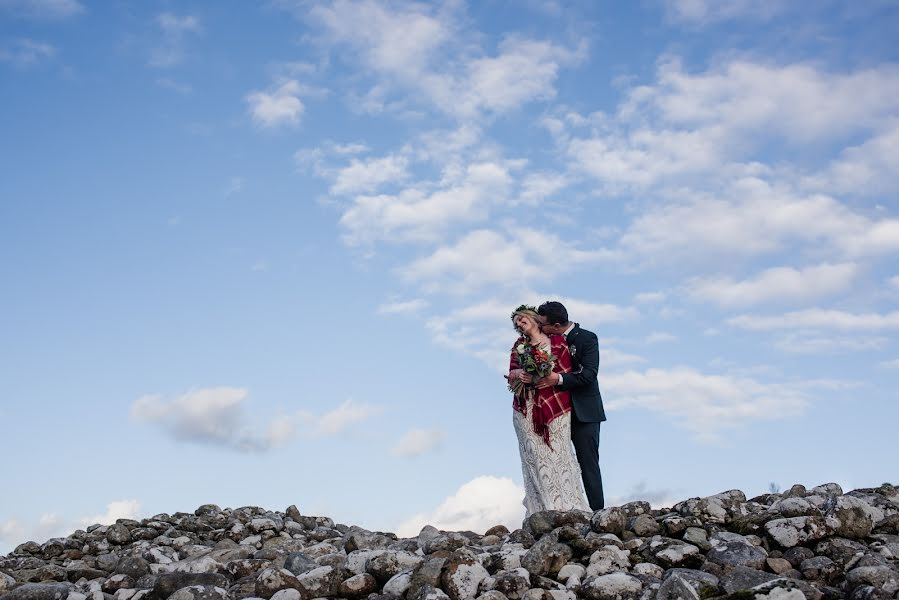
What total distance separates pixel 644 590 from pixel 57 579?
24.9ft

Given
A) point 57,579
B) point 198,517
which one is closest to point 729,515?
point 57,579

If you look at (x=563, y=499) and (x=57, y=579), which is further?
(x=563, y=499)

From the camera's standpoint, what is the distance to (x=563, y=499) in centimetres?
1198

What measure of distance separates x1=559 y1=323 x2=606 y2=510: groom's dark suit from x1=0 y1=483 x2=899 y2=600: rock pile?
170 cm

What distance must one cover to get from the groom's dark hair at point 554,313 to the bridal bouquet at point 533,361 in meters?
0.45

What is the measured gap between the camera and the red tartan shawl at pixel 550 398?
1211 cm

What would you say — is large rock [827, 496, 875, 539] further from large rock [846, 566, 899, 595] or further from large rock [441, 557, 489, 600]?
large rock [441, 557, 489, 600]

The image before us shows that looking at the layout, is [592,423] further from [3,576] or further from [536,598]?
[3,576]

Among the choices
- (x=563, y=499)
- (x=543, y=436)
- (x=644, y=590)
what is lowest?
(x=644, y=590)

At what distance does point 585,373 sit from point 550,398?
0.60 metres

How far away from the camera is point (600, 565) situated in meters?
7.95

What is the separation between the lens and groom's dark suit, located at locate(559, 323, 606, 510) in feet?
39.8

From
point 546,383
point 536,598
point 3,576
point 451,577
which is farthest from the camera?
point 546,383

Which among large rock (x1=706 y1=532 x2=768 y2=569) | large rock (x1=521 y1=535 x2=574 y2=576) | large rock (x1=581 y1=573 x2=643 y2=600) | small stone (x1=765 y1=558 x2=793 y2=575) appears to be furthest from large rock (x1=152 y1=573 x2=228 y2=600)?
small stone (x1=765 y1=558 x2=793 y2=575)
